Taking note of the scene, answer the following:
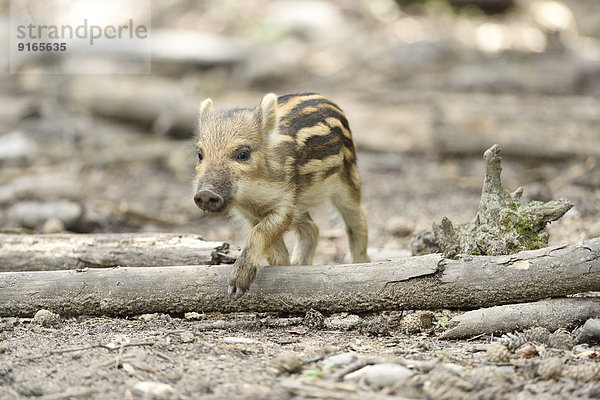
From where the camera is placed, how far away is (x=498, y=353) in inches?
142

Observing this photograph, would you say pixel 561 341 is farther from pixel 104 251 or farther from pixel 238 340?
pixel 104 251

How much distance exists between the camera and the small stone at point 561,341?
382 cm

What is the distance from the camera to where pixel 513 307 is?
409 centimetres

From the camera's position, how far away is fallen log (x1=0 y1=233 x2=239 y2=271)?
510 centimetres

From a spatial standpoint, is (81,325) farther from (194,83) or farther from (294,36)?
(294,36)

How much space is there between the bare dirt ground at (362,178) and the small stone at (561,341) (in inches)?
0.5

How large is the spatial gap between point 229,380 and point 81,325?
1.48 metres

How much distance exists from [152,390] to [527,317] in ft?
7.24

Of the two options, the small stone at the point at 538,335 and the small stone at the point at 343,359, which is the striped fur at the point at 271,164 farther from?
the small stone at the point at 538,335

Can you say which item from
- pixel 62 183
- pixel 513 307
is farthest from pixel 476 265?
pixel 62 183

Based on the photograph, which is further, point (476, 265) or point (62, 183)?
point (62, 183)

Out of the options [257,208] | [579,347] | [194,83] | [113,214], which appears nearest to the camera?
[579,347]

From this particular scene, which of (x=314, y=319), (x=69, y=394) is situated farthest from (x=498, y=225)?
(x=69, y=394)

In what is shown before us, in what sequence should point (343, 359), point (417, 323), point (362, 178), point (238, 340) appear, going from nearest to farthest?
point (343, 359) < point (238, 340) < point (417, 323) < point (362, 178)
